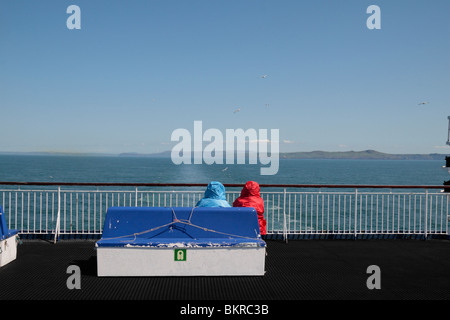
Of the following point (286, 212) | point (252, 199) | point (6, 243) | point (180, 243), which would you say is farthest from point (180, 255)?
point (286, 212)

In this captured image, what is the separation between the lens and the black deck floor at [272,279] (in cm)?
414

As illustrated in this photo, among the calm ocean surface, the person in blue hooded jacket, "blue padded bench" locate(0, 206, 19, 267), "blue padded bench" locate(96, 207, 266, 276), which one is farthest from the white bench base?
the calm ocean surface

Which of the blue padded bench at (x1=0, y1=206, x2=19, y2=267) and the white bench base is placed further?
the blue padded bench at (x1=0, y1=206, x2=19, y2=267)

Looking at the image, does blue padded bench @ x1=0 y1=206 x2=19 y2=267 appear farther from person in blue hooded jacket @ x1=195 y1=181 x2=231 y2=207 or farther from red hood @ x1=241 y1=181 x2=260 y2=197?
red hood @ x1=241 y1=181 x2=260 y2=197

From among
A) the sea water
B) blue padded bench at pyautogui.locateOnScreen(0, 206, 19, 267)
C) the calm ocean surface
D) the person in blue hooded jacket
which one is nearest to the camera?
blue padded bench at pyautogui.locateOnScreen(0, 206, 19, 267)

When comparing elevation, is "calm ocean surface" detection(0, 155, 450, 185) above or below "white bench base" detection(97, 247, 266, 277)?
below

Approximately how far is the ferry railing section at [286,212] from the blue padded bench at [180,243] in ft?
1.69

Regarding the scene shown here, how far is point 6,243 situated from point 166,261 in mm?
2319

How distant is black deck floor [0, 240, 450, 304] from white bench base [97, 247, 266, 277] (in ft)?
0.31

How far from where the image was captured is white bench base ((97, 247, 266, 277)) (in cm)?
468

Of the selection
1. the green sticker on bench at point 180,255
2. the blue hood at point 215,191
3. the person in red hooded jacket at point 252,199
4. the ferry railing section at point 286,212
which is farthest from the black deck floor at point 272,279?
the blue hood at point 215,191

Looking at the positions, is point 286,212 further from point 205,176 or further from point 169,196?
point 205,176
